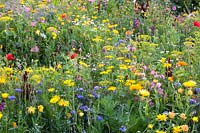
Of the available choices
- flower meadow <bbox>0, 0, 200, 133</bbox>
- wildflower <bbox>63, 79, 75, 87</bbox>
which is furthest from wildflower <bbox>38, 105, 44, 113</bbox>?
wildflower <bbox>63, 79, 75, 87</bbox>

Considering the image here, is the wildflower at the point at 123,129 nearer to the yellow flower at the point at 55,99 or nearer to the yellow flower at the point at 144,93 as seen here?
the yellow flower at the point at 144,93

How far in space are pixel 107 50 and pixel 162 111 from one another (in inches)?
53.2

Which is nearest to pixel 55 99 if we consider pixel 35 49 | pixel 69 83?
pixel 69 83

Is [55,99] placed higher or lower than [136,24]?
lower

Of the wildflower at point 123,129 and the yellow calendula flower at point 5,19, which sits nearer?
the wildflower at point 123,129

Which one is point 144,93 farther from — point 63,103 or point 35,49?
point 35,49

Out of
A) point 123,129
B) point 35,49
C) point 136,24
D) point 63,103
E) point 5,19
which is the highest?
point 5,19

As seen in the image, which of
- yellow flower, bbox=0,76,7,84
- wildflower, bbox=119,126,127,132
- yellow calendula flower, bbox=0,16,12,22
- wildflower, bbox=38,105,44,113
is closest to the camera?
wildflower, bbox=119,126,127,132

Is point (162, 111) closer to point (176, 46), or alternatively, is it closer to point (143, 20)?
point (176, 46)

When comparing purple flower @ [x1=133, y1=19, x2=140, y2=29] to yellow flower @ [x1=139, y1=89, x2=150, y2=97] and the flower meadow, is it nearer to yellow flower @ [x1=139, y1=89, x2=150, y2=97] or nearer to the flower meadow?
the flower meadow

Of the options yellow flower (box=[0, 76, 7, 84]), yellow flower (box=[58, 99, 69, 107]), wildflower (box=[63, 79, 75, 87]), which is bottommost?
yellow flower (box=[58, 99, 69, 107])

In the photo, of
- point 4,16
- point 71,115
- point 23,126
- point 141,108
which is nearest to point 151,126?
point 141,108

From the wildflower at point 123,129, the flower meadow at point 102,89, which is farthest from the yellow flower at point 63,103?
the wildflower at point 123,129

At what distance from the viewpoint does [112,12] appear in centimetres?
661
